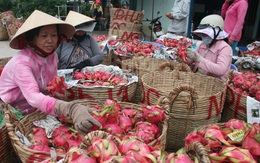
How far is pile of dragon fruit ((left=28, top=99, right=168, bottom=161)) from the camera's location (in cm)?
143

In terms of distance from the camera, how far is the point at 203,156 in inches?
37.9

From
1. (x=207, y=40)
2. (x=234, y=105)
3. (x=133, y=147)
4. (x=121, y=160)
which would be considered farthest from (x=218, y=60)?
(x=121, y=160)

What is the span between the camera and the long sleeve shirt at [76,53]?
281 cm

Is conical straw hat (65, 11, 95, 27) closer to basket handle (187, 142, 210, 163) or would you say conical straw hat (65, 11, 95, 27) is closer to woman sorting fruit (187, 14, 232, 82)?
woman sorting fruit (187, 14, 232, 82)

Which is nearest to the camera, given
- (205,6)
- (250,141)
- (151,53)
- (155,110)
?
(250,141)

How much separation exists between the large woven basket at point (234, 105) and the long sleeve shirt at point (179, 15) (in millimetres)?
3999

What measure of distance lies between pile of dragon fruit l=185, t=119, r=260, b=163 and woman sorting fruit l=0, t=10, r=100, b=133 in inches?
35.5

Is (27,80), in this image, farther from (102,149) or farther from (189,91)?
(189,91)

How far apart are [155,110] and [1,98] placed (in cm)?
118

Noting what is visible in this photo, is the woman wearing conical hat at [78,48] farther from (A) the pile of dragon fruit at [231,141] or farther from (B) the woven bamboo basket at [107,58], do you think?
(A) the pile of dragon fruit at [231,141]

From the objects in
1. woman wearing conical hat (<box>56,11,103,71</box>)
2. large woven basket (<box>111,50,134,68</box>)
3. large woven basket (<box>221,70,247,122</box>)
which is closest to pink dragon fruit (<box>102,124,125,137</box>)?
large woven basket (<box>221,70,247,122</box>)

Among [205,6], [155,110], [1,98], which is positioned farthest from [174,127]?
[205,6]

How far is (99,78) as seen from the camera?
2438 mm

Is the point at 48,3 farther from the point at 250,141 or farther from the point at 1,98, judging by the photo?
the point at 250,141
